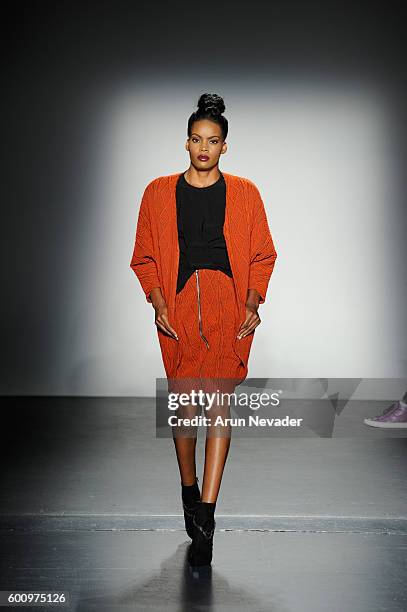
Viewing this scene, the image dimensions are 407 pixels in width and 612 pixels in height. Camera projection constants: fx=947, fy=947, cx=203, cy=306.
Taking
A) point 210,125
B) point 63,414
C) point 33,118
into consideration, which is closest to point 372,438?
point 63,414

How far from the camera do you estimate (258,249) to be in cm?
246

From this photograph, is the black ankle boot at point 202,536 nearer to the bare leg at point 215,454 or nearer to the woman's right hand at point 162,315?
the bare leg at point 215,454

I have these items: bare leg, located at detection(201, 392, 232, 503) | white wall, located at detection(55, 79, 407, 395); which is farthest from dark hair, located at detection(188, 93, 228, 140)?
white wall, located at detection(55, 79, 407, 395)

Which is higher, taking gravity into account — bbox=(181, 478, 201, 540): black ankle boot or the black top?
the black top

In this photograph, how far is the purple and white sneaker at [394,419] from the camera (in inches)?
172

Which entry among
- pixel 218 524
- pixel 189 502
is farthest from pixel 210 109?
pixel 218 524

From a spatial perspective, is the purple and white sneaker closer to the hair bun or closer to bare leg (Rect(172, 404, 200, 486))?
bare leg (Rect(172, 404, 200, 486))

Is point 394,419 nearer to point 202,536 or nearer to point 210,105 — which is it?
point 202,536

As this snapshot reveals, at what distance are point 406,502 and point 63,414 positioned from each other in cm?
224

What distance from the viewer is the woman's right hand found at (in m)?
2.39

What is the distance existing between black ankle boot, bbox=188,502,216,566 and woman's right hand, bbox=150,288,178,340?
17.1 inches

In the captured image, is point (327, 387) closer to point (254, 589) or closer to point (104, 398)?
point (104, 398)

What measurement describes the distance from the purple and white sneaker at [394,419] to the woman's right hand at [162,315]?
223cm

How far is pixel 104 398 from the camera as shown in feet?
17.5
